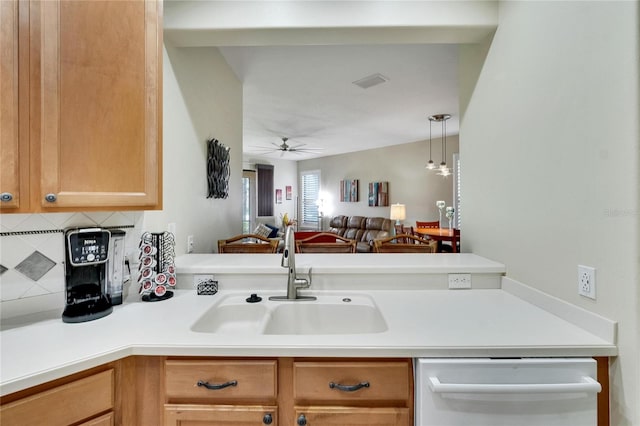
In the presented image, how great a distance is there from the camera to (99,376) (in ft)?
3.26

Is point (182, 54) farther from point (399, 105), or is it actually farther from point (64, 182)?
point (399, 105)

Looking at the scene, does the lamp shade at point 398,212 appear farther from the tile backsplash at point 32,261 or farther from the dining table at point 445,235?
the tile backsplash at point 32,261

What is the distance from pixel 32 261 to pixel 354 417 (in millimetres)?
1479

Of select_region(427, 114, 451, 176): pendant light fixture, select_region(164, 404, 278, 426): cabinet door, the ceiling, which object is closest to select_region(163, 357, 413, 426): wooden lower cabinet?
select_region(164, 404, 278, 426): cabinet door

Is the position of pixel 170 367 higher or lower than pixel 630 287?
lower

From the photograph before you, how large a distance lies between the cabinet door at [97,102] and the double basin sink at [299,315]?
65 centimetres

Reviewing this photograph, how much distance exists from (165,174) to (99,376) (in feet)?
3.93

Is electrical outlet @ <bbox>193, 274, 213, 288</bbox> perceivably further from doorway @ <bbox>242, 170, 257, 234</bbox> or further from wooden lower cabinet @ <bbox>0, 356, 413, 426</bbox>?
doorway @ <bbox>242, 170, 257, 234</bbox>

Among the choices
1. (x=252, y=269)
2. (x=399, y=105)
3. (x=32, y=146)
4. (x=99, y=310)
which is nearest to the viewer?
(x=32, y=146)

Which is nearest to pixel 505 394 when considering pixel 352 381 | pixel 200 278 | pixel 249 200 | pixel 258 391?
pixel 352 381

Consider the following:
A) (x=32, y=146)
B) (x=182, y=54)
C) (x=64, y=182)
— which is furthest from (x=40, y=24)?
(x=182, y=54)

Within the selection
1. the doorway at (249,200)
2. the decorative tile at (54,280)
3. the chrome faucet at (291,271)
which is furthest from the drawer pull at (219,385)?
the doorway at (249,200)

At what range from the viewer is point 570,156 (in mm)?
1174

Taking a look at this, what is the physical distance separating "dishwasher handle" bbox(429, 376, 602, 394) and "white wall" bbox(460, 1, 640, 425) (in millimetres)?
143
